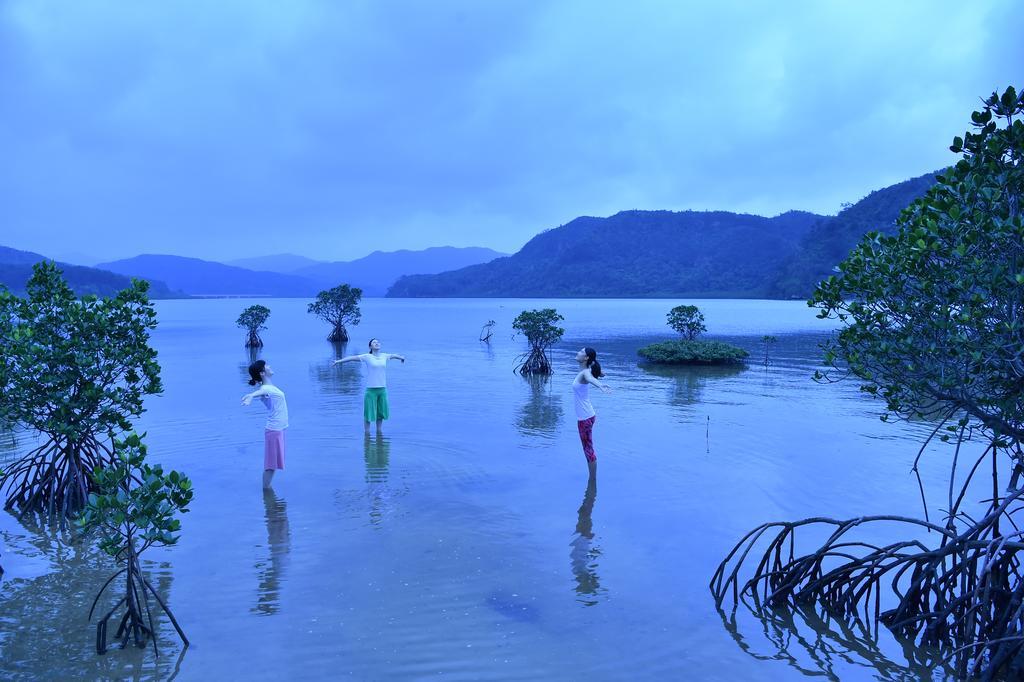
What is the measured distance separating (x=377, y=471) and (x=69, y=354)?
20.2 ft

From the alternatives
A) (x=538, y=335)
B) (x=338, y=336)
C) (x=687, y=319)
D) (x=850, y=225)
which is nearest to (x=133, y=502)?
(x=538, y=335)

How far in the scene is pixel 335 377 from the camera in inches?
1245

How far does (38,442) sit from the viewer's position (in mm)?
16781

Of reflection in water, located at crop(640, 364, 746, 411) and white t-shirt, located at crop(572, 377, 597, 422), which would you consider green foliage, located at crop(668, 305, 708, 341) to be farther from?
white t-shirt, located at crop(572, 377, 597, 422)

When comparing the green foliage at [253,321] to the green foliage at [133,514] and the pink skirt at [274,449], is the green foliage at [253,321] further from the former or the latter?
the green foliage at [133,514]

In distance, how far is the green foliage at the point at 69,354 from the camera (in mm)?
10008

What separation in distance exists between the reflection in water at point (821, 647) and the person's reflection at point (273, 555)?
221 inches

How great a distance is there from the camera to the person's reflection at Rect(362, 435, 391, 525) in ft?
37.4

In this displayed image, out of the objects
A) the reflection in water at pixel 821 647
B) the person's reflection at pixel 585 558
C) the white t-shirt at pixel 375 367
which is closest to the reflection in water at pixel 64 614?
the person's reflection at pixel 585 558

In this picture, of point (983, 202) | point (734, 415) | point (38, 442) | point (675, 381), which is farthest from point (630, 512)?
point (675, 381)

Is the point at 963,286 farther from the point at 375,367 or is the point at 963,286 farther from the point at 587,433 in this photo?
the point at 375,367

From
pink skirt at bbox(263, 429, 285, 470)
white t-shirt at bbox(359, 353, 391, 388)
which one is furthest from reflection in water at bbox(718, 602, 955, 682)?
white t-shirt at bbox(359, 353, 391, 388)

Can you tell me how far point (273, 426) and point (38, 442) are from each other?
9407 mm

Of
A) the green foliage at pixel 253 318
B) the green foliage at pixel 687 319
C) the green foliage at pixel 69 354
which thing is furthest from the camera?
the green foliage at pixel 253 318
